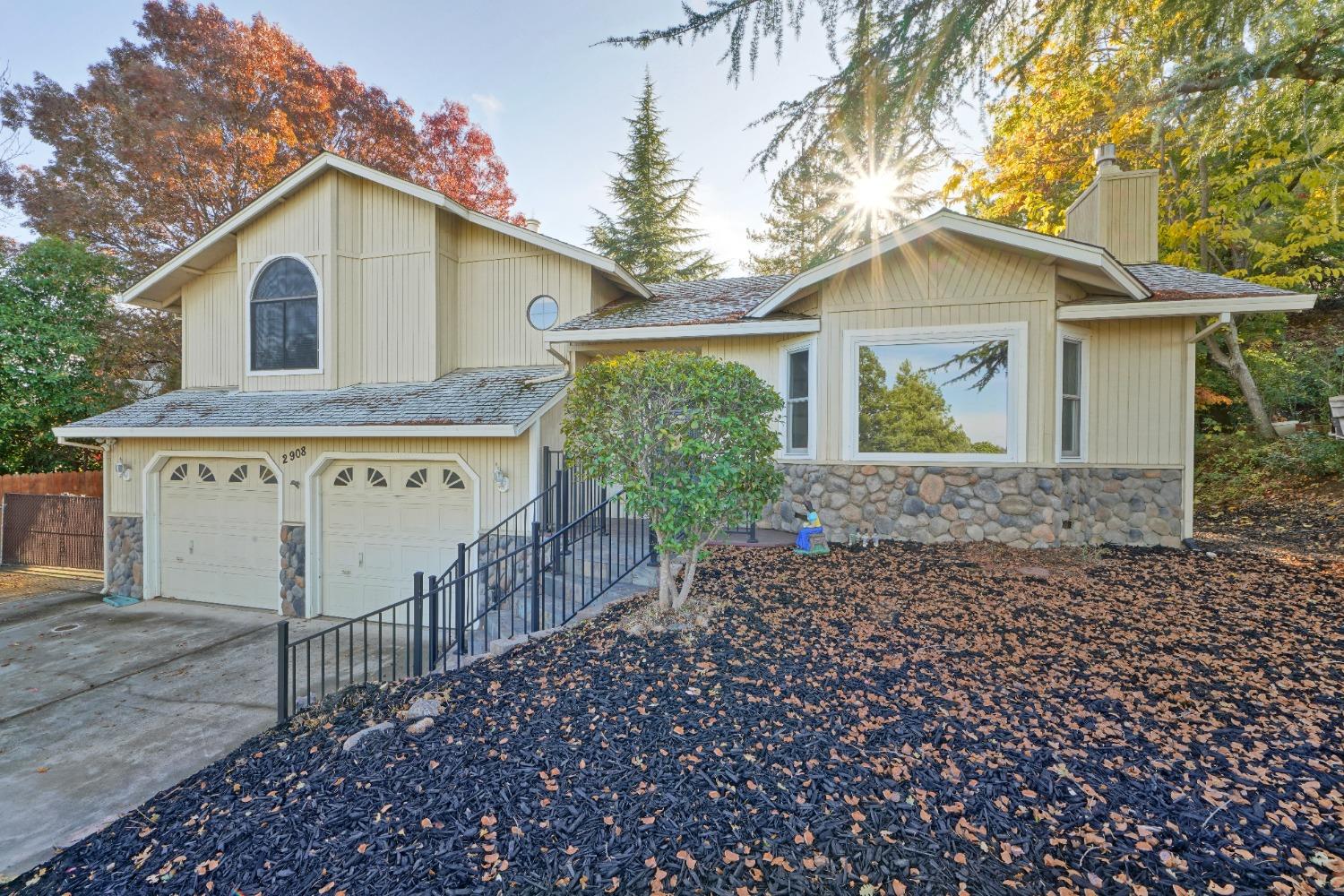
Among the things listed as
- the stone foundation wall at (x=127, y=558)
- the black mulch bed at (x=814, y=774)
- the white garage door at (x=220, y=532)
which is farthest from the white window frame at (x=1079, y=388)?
the stone foundation wall at (x=127, y=558)

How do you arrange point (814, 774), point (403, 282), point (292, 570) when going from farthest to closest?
point (403, 282) → point (292, 570) → point (814, 774)

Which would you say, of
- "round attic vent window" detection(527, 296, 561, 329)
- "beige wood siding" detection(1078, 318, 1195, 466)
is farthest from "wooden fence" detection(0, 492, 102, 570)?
"beige wood siding" detection(1078, 318, 1195, 466)

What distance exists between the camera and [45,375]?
10.5 meters

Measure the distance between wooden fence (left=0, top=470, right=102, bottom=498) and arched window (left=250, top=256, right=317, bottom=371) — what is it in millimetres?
5763

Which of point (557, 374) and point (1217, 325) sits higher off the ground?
point (1217, 325)

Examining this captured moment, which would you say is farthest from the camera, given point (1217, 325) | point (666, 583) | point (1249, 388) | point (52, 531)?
point (52, 531)

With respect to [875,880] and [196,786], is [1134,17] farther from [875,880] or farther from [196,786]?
[196,786]

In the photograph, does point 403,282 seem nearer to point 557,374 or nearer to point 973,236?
point 557,374

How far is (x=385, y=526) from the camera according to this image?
7.91 metres

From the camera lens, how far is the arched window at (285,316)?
8852 mm

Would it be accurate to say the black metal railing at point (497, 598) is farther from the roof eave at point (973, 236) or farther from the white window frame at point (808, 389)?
the roof eave at point (973, 236)

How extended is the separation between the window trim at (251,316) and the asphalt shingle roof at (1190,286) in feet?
36.8

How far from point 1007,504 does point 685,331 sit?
4.54 metres

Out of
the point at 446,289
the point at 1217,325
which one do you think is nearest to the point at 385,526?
the point at 446,289
